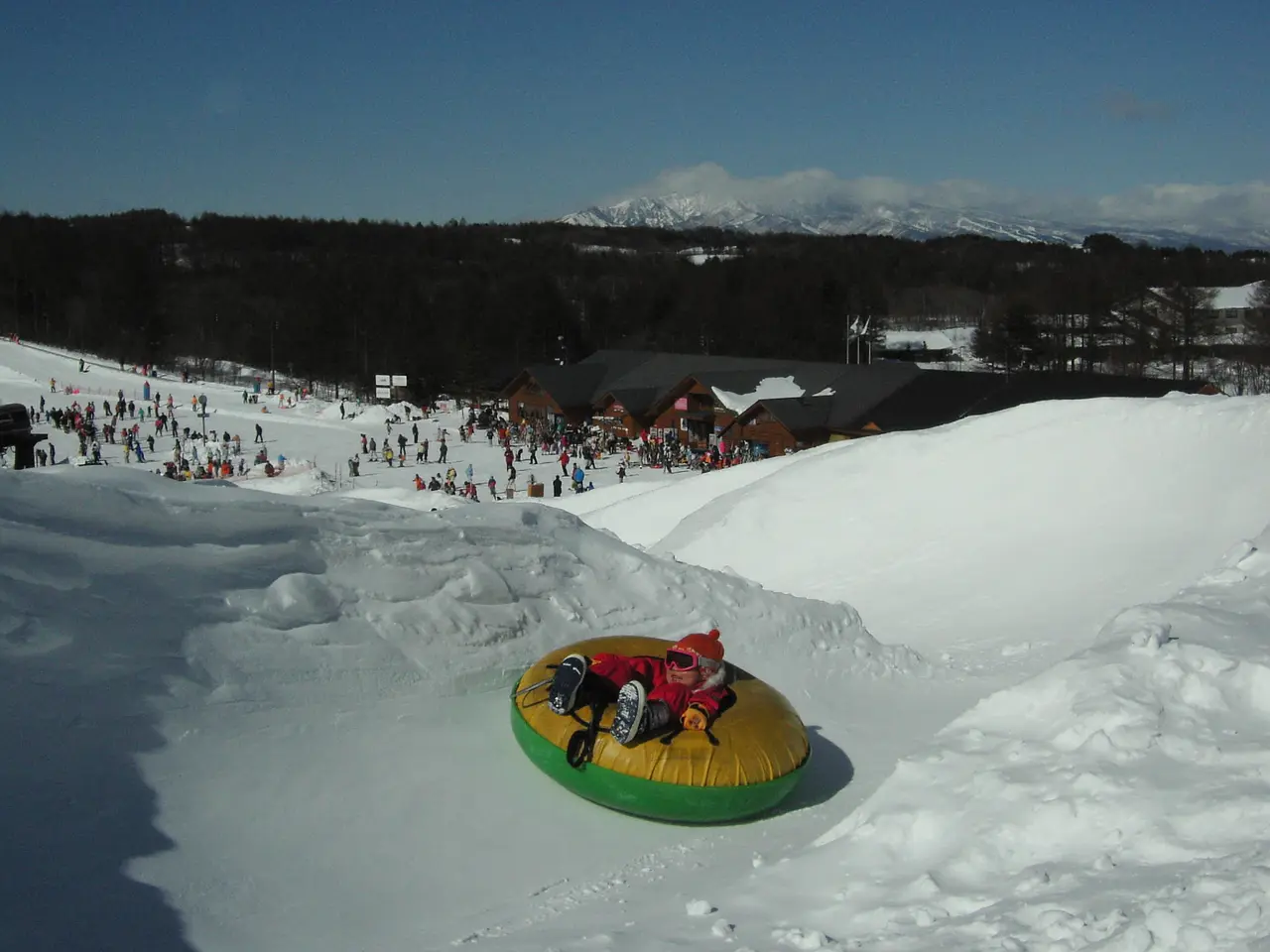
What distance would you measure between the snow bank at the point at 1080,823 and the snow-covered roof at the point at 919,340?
255 feet

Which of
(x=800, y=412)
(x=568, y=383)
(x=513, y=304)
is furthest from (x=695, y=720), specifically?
(x=513, y=304)

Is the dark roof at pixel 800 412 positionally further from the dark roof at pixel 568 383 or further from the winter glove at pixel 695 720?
the winter glove at pixel 695 720

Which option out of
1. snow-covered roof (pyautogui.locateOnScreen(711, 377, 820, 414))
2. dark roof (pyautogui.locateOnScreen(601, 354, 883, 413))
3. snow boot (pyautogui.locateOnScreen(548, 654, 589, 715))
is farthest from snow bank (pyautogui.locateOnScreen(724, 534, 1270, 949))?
dark roof (pyautogui.locateOnScreen(601, 354, 883, 413))

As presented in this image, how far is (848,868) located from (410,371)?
187ft

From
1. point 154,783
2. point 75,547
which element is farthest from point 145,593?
point 154,783

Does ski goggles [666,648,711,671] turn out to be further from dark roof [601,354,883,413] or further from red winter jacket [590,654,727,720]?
dark roof [601,354,883,413]

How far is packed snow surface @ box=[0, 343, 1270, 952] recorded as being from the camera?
18.1 ft

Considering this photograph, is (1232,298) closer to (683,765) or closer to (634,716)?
(683,765)

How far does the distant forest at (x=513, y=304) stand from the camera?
226 ft

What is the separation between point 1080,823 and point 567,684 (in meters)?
3.25

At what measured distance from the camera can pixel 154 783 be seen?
652cm

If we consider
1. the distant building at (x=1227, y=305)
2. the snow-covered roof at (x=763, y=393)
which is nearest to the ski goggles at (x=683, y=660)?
the snow-covered roof at (x=763, y=393)

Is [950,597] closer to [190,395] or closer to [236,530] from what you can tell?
[236,530]

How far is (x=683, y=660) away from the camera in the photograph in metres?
7.58
